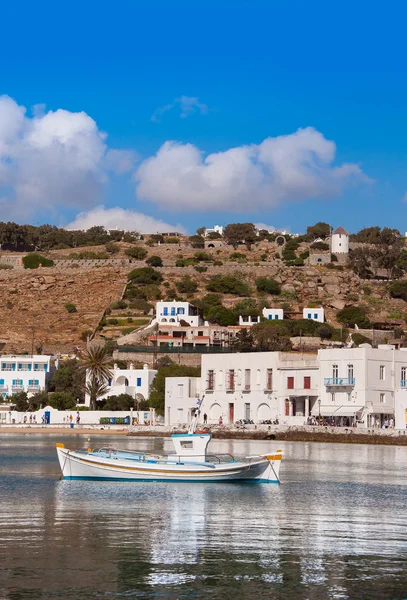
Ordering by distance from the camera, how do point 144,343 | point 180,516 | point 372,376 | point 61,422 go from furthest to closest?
point 144,343
point 61,422
point 372,376
point 180,516

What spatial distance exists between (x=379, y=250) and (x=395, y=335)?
31.9 m

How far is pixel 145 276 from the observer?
135 m

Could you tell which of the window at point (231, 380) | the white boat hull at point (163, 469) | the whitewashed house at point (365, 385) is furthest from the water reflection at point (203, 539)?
the window at point (231, 380)

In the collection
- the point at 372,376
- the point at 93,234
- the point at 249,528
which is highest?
the point at 93,234

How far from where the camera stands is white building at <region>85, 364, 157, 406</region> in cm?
9244

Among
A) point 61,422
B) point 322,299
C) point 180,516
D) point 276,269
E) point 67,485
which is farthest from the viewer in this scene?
point 276,269

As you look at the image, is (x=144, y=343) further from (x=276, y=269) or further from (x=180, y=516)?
(x=180, y=516)

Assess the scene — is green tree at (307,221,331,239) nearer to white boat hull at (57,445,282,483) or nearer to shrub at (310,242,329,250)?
shrub at (310,242,329,250)

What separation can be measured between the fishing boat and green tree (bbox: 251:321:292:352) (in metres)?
58.6

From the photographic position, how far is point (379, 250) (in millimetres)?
146250

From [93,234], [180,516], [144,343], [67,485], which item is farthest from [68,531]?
[93,234]

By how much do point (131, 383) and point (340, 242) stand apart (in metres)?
63.5

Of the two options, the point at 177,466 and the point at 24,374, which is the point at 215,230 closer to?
the point at 24,374

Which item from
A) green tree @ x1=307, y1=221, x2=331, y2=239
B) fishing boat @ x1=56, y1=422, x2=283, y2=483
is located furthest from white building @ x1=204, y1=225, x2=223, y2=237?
fishing boat @ x1=56, y1=422, x2=283, y2=483
